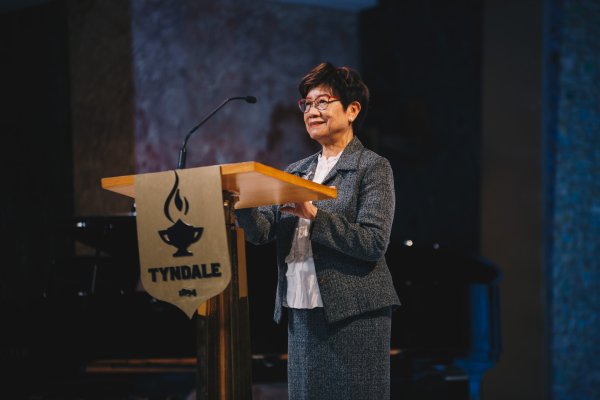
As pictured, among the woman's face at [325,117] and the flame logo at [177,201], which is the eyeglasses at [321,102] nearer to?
the woman's face at [325,117]

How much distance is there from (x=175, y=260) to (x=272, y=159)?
3.55m

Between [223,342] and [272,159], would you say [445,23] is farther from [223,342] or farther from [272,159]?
[223,342]

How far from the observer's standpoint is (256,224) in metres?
1.80

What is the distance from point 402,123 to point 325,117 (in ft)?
10.9

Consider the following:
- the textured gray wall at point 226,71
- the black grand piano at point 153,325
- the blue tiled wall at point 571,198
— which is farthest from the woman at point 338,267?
the textured gray wall at point 226,71

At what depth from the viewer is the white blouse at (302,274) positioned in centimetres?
178

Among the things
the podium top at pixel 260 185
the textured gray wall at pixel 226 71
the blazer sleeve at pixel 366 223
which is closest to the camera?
the podium top at pixel 260 185

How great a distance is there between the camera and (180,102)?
4.70m

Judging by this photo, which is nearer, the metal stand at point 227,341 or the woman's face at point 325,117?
the metal stand at point 227,341

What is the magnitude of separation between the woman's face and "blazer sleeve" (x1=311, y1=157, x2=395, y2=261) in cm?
15

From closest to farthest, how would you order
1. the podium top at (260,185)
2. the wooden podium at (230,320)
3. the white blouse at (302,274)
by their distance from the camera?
the podium top at (260,185)
the wooden podium at (230,320)
the white blouse at (302,274)

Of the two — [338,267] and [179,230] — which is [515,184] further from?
[179,230]

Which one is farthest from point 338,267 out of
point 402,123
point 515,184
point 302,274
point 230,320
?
point 402,123

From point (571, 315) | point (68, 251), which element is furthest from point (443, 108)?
point (68, 251)
